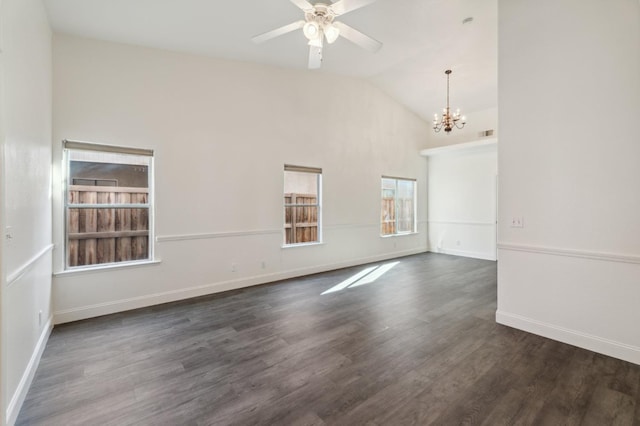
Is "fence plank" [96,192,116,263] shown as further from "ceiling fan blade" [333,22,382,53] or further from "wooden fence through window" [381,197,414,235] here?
"wooden fence through window" [381,197,414,235]

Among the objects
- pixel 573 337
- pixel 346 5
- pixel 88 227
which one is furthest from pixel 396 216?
pixel 88 227

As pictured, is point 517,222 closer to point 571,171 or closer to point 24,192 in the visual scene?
point 571,171

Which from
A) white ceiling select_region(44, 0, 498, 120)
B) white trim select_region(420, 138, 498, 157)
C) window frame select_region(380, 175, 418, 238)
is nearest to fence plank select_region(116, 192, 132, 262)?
white ceiling select_region(44, 0, 498, 120)

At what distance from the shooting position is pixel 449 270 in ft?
18.3

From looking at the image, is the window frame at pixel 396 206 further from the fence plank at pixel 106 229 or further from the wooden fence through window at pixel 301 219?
the fence plank at pixel 106 229

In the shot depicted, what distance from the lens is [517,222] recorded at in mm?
3006

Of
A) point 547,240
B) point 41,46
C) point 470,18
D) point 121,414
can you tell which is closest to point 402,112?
point 470,18

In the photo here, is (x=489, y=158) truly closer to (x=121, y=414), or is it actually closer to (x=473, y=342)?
(x=473, y=342)

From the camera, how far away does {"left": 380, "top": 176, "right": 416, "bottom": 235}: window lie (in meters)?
6.87

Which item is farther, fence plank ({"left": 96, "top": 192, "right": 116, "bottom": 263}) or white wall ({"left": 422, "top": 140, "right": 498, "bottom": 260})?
white wall ({"left": 422, "top": 140, "right": 498, "bottom": 260})

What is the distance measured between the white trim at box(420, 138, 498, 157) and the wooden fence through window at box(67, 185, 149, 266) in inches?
251

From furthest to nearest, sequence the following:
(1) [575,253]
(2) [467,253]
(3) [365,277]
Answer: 1. (2) [467,253]
2. (3) [365,277]
3. (1) [575,253]

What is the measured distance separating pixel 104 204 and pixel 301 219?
9.56 feet

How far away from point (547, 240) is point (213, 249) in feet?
13.2
